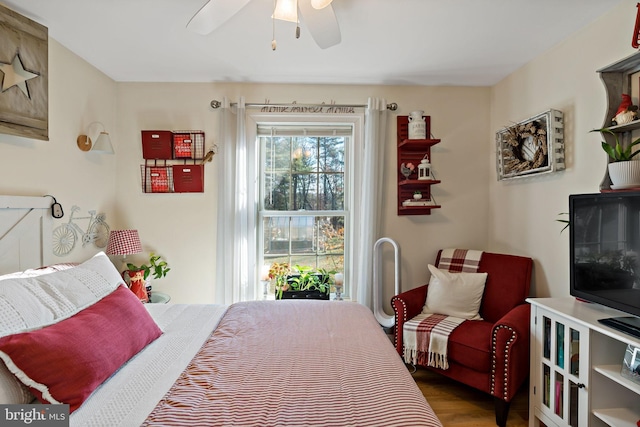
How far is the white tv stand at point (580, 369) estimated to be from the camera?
4.98 feet

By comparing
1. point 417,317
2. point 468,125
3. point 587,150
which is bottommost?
point 417,317

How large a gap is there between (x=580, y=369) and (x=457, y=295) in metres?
0.96

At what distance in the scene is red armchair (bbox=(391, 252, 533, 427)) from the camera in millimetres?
1926

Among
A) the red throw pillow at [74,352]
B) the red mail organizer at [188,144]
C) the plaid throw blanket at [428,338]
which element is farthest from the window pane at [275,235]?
the red throw pillow at [74,352]

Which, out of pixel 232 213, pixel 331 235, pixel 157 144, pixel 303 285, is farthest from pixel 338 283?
pixel 157 144

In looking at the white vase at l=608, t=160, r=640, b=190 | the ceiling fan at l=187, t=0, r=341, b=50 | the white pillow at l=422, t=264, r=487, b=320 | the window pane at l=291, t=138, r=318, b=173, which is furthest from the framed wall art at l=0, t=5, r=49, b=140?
the white vase at l=608, t=160, r=640, b=190

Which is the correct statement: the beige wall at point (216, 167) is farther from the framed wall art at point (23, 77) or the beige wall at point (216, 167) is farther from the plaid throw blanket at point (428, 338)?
the framed wall art at point (23, 77)

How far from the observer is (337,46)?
7.46 feet

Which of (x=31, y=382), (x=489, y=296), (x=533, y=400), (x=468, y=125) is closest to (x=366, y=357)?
(x=31, y=382)

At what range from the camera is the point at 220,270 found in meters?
2.82

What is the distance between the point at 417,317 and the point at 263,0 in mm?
2342

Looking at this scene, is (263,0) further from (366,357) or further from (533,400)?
(533,400)

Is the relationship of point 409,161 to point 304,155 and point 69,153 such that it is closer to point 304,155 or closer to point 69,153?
point 304,155

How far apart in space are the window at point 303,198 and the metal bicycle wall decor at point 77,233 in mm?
1304
